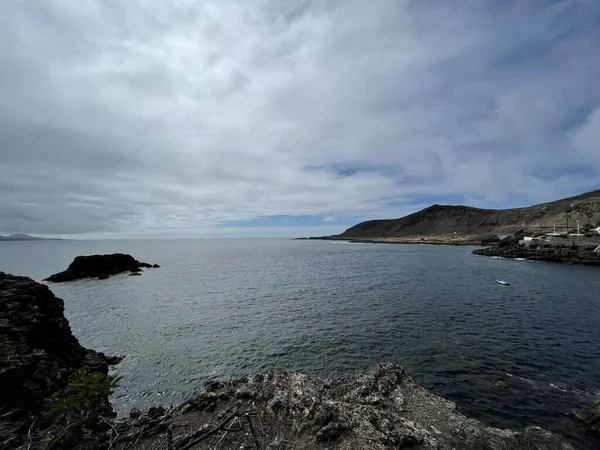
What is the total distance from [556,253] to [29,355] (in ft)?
360

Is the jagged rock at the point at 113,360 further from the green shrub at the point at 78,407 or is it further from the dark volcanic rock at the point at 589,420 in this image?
the dark volcanic rock at the point at 589,420

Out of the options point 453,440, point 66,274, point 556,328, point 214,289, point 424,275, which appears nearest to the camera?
point 453,440

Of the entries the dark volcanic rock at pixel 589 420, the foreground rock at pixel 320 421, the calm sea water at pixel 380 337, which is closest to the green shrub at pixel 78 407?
the foreground rock at pixel 320 421

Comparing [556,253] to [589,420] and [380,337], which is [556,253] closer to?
[380,337]

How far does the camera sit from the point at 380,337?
84.0 feet

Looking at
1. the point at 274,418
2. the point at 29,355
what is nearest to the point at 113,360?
the point at 29,355

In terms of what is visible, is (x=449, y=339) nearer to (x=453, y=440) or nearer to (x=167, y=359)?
(x=453, y=440)

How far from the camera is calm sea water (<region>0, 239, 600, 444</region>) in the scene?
17.1 meters

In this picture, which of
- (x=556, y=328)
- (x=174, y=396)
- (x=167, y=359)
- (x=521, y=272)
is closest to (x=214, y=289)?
(x=167, y=359)

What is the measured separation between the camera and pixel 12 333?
17.0 metres

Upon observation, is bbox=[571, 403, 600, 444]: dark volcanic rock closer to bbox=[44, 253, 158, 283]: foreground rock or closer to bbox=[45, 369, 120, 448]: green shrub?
bbox=[45, 369, 120, 448]: green shrub

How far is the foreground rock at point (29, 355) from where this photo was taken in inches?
450

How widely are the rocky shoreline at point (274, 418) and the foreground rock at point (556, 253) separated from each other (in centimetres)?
8341

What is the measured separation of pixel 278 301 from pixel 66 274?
5638cm
